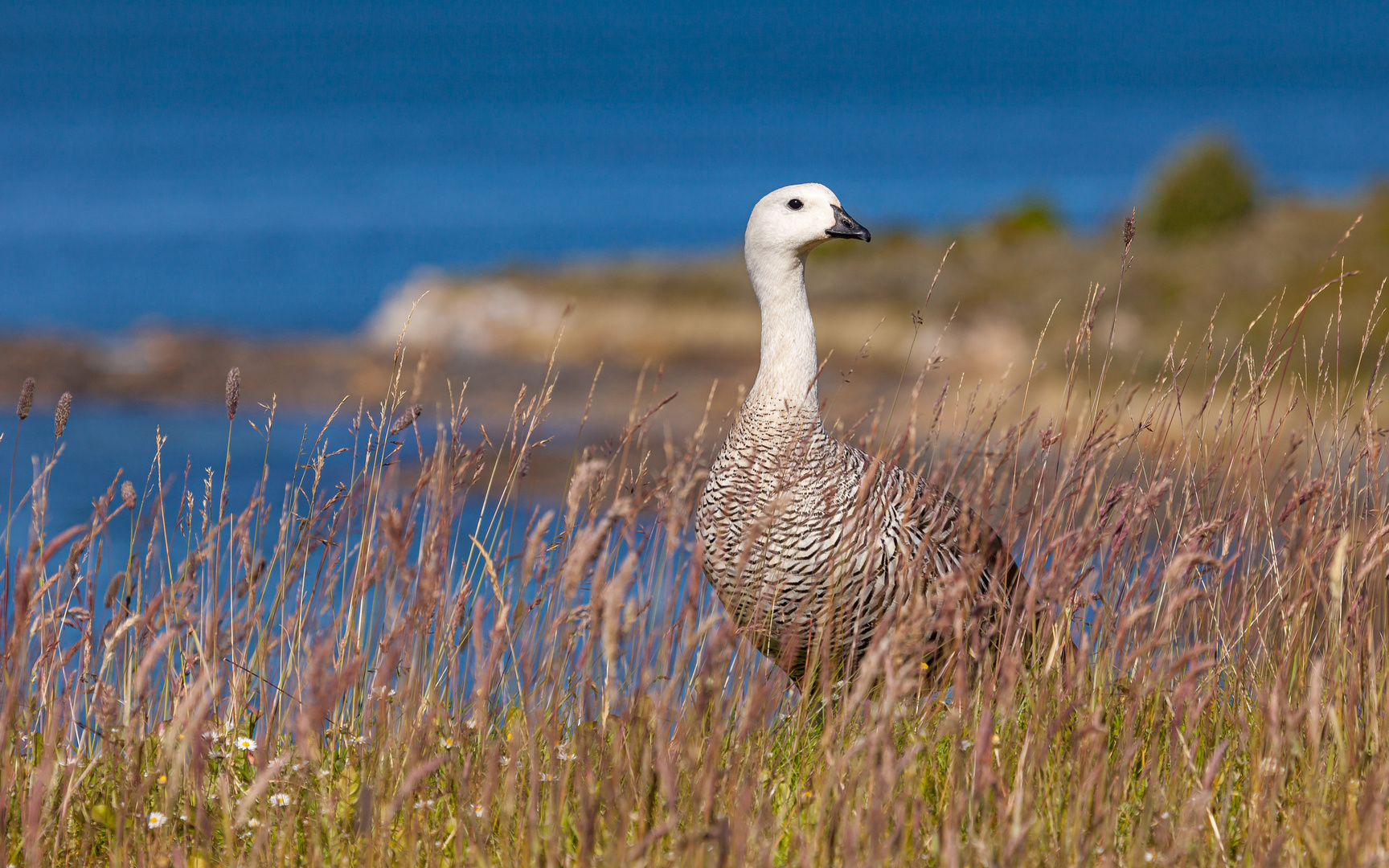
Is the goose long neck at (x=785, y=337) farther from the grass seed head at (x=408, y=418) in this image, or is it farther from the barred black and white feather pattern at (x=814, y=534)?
the grass seed head at (x=408, y=418)

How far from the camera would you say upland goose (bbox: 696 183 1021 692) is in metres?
3.30

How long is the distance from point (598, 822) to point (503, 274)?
106 feet

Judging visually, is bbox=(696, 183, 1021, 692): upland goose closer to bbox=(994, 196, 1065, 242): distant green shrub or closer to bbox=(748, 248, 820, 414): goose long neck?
bbox=(748, 248, 820, 414): goose long neck

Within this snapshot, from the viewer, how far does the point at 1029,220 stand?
Answer: 33.5 metres

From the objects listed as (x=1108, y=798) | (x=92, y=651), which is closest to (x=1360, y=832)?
(x=1108, y=798)

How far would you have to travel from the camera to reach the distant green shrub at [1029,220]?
32719 mm

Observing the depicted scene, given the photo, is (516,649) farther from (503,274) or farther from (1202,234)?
(503,274)

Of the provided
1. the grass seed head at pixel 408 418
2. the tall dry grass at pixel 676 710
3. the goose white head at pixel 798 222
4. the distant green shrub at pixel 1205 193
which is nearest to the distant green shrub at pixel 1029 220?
the distant green shrub at pixel 1205 193

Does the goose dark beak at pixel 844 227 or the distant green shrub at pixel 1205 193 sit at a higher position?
the distant green shrub at pixel 1205 193

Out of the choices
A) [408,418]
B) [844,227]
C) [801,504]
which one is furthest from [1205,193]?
[408,418]

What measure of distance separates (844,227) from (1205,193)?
2913cm

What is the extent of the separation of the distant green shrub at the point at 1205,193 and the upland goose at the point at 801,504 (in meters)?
28.3

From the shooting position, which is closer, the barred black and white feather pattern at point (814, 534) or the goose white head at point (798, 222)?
the barred black and white feather pattern at point (814, 534)

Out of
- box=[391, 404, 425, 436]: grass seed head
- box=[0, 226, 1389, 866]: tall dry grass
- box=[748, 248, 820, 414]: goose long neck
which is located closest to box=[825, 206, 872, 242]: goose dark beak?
box=[748, 248, 820, 414]: goose long neck
